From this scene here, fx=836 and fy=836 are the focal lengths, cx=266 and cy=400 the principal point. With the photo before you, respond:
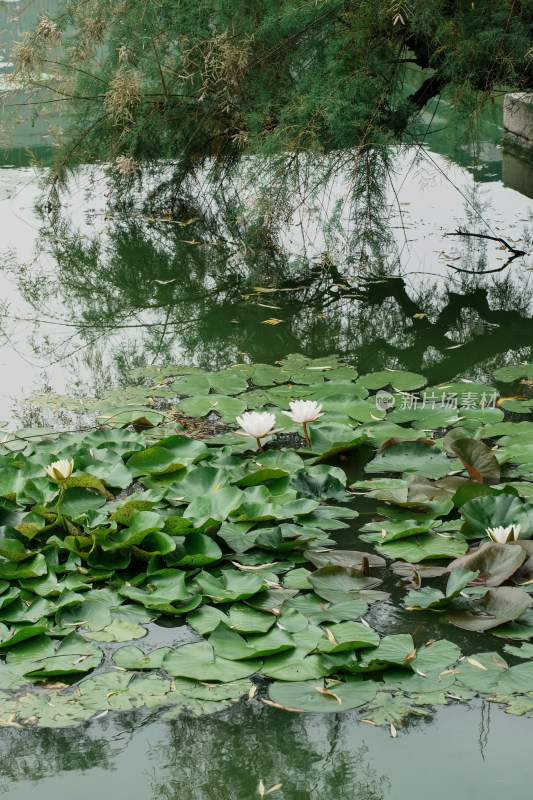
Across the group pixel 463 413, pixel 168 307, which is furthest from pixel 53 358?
pixel 463 413

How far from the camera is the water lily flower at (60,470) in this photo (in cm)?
191

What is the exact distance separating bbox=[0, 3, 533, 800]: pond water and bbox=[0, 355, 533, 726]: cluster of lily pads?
0.23 ft

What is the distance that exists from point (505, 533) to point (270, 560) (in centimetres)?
48

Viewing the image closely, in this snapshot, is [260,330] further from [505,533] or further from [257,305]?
[505,533]

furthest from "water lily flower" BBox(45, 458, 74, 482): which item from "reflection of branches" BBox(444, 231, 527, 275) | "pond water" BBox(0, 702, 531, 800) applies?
"reflection of branches" BBox(444, 231, 527, 275)

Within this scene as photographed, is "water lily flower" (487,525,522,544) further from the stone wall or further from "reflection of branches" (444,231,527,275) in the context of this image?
the stone wall

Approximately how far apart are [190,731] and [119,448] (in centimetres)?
99

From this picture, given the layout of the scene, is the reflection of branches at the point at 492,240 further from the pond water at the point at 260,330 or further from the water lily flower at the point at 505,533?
the water lily flower at the point at 505,533

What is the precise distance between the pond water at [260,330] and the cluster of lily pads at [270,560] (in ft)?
0.23

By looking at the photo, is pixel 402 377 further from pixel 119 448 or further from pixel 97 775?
pixel 97 775

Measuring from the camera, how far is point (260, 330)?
10.6ft

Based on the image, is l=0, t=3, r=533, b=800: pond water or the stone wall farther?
the stone wall

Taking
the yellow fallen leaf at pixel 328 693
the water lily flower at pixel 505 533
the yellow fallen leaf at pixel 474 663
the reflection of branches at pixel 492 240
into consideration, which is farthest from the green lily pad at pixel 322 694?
the reflection of branches at pixel 492 240

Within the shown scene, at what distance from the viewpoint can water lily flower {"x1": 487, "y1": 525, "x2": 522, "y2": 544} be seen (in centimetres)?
165
